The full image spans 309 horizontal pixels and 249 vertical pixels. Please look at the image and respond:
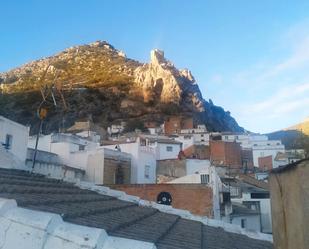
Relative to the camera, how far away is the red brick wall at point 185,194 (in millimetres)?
23938

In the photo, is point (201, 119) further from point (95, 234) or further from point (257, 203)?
point (95, 234)

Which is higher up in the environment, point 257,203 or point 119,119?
point 119,119

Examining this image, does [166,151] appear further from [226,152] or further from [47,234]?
[47,234]

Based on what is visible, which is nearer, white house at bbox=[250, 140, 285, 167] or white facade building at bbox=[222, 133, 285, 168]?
white house at bbox=[250, 140, 285, 167]

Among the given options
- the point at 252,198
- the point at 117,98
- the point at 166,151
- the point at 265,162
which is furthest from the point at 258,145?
the point at 252,198

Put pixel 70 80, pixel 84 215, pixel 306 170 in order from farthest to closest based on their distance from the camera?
pixel 70 80
pixel 84 215
pixel 306 170

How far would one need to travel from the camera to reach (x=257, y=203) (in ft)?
119

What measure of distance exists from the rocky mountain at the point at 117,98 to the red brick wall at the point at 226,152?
23.7 metres

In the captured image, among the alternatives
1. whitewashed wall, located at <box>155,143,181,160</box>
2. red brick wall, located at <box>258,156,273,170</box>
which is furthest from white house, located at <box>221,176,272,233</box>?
red brick wall, located at <box>258,156,273,170</box>

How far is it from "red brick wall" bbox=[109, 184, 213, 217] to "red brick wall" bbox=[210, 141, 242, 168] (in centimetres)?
4304

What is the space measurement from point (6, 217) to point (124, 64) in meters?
131

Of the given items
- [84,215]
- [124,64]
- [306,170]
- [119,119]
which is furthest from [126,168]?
[124,64]

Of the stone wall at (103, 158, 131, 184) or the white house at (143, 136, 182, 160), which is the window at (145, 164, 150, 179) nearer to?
the stone wall at (103, 158, 131, 184)

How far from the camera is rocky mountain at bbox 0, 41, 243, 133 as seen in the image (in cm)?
9031
